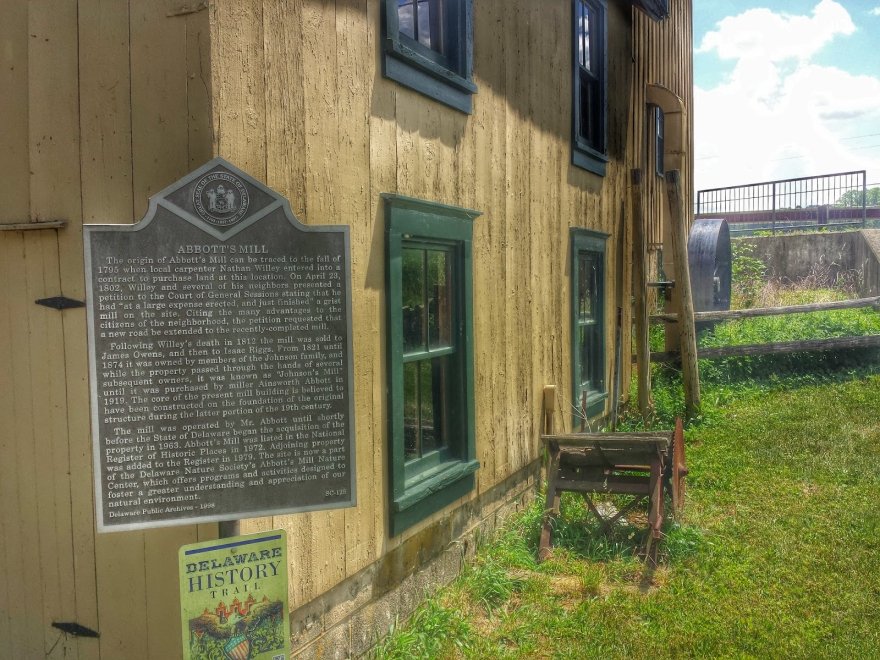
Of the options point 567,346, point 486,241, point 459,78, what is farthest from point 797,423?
point 459,78

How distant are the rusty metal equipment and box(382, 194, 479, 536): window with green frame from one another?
36.5 inches

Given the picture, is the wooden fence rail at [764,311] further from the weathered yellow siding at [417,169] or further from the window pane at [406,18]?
the window pane at [406,18]

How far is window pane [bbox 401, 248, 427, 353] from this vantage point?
4.83 m

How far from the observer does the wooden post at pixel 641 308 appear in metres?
9.33

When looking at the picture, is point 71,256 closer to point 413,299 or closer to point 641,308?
point 413,299

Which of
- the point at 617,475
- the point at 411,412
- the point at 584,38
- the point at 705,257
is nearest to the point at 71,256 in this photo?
the point at 411,412

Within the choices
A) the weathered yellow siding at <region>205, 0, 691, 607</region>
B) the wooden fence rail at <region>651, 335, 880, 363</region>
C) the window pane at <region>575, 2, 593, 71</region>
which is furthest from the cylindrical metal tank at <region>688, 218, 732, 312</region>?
the window pane at <region>575, 2, 593, 71</region>

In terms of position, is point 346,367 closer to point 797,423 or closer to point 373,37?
point 373,37

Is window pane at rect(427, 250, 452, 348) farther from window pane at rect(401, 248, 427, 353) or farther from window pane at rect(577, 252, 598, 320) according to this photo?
window pane at rect(577, 252, 598, 320)

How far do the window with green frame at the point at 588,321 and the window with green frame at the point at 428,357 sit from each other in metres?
2.62

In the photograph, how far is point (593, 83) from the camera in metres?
8.62

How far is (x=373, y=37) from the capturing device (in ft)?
14.2

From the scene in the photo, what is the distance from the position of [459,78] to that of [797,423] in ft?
21.4

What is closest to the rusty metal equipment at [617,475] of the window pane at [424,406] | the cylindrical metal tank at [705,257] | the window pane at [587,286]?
the window pane at [424,406]
